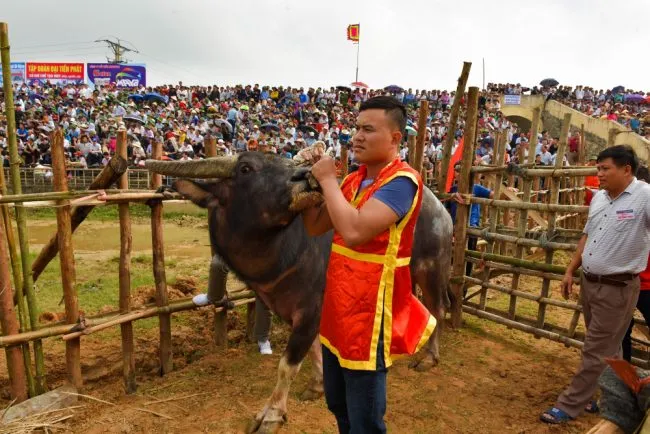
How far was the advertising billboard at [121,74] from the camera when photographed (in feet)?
100

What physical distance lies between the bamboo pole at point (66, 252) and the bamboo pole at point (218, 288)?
3.70ft

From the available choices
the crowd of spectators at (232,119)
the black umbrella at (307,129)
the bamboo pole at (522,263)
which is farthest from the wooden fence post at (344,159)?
the black umbrella at (307,129)

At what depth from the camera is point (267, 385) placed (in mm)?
4387

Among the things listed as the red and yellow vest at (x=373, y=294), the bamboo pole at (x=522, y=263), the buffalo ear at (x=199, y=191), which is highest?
the buffalo ear at (x=199, y=191)

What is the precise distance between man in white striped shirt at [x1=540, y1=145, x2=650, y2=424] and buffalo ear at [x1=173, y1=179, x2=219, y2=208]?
2.87 metres

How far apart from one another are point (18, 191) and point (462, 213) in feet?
15.1

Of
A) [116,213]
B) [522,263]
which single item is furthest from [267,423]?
[116,213]

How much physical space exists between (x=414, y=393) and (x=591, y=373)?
57.4 inches

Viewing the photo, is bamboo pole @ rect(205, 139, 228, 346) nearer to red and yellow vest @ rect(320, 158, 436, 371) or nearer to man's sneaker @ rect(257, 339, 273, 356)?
man's sneaker @ rect(257, 339, 273, 356)

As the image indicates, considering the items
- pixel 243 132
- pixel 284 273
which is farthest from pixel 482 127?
pixel 284 273

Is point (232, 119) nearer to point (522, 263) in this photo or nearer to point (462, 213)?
point (462, 213)

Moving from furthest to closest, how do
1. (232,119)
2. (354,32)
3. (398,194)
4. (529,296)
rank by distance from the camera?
(354,32) < (232,119) < (529,296) < (398,194)

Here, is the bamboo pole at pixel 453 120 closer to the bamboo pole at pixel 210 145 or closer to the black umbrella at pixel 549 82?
the bamboo pole at pixel 210 145

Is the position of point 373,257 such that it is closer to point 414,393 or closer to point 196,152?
point 414,393
